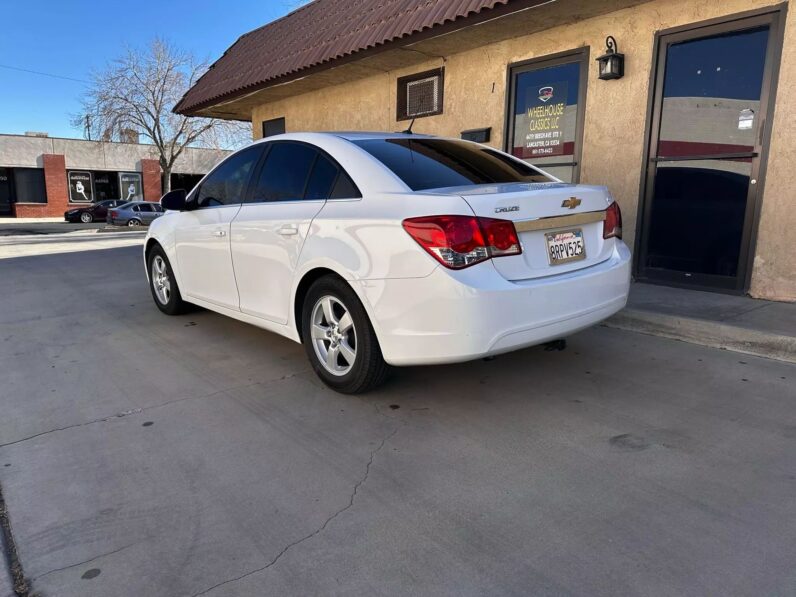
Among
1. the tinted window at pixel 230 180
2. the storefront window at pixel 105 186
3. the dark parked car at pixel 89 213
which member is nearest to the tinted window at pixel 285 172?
the tinted window at pixel 230 180

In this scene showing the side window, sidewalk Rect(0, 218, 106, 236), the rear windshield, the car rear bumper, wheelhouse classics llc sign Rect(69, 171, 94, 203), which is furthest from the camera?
wheelhouse classics llc sign Rect(69, 171, 94, 203)

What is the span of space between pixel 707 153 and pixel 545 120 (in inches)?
87.2

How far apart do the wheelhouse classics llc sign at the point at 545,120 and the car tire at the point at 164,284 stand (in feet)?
16.2

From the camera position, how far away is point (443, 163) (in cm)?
385

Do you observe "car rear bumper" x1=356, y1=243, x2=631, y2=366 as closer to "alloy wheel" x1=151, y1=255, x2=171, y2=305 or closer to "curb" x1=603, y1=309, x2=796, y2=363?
"curb" x1=603, y1=309, x2=796, y2=363

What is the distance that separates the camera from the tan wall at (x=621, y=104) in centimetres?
564

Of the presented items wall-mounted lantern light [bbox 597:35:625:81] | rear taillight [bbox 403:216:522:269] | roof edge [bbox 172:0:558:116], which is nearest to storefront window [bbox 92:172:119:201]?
roof edge [bbox 172:0:558:116]

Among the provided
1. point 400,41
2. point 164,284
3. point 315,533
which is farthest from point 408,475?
point 400,41

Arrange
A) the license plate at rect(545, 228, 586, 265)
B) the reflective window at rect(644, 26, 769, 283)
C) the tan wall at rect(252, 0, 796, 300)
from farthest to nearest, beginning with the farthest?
the reflective window at rect(644, 26, 769, 283), the tan wall at rect(252, 0, 796, 300), the license plate at rect(545, 228, 586, 265)

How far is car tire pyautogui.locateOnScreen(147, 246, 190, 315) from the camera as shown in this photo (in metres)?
5.77

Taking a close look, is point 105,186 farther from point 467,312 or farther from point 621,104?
point 467,312

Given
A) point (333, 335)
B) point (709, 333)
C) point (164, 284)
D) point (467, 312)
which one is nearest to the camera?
point (467, 312)

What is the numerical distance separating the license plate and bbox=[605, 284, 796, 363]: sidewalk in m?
1.96

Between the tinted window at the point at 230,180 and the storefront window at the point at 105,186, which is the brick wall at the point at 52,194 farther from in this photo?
the tinted window at the point at 230,180
